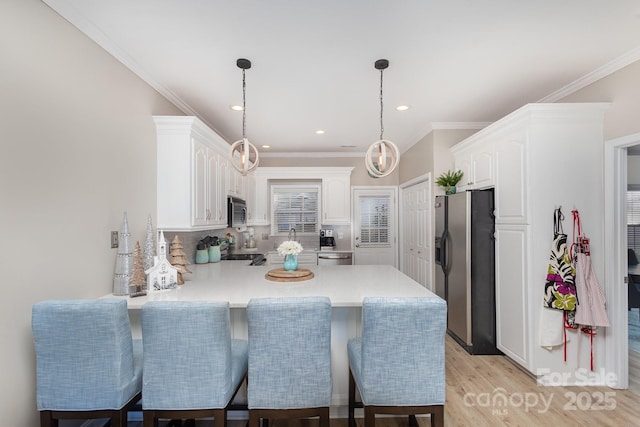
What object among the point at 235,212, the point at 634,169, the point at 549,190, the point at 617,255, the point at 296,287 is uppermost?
the point at 634,169

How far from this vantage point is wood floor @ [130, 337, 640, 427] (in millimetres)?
2076

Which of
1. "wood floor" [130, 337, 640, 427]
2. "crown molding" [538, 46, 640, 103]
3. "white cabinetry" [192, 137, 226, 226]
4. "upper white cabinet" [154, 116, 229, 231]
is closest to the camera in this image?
"wood floor" [130, 337, 640, 427]

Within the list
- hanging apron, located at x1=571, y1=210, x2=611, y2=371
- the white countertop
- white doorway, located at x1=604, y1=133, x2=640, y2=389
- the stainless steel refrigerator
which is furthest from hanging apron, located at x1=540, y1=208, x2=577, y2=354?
the white countertop

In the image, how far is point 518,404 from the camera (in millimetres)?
2279

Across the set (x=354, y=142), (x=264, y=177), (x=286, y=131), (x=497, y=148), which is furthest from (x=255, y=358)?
(x=264, y=177)

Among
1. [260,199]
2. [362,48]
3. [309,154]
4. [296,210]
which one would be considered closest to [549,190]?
[362,48]

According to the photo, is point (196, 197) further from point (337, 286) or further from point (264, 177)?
point (264, 177)

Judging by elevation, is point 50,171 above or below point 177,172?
below

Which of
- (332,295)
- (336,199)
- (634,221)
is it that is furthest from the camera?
(336,199)

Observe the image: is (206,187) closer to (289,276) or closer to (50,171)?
(289,276)

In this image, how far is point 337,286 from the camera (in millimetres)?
2254

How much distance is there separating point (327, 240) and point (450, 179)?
8.30ft

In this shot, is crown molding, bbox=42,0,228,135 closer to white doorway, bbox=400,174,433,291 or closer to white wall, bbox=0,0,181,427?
white wall, bbox=0,0,181,427

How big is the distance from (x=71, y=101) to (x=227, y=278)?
1631mm
